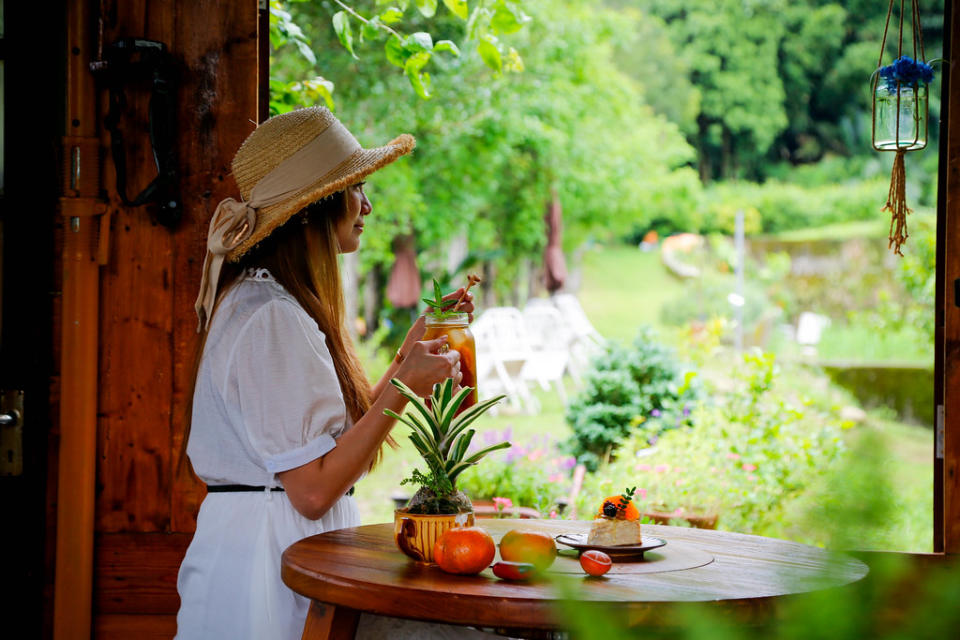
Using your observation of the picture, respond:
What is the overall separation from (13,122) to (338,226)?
90cm

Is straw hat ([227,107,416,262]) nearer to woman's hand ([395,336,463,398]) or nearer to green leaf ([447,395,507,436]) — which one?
woman's hand ([395,336,463,398])

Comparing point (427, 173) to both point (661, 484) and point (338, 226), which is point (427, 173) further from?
point (338, 226)

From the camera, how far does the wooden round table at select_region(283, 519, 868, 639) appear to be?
1.38m

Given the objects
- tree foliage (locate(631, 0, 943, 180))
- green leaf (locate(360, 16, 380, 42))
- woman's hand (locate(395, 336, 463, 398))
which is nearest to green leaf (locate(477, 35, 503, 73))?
green leaf (locate(360, 16, 380, 42))

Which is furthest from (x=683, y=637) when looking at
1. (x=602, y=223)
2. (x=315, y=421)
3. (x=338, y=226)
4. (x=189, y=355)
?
(x=602, y=223)

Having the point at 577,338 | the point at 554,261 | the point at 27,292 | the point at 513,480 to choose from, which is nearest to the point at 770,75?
the point at 554,261

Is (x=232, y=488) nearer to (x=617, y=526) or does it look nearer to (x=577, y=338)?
(x=617, y=526)

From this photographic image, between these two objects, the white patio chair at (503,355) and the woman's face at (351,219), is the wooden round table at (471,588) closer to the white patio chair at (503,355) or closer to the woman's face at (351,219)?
the woman's face at (351,219)

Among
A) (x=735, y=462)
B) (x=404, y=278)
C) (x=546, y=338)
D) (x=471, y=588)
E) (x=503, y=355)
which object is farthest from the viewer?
(x=404, y=278)

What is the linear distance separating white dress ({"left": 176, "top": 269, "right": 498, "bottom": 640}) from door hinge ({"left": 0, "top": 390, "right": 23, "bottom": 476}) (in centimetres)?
62

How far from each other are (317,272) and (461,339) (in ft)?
0.98

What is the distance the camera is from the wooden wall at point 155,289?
2.26m

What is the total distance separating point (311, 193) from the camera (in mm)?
1846

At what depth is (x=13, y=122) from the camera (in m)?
2.26
